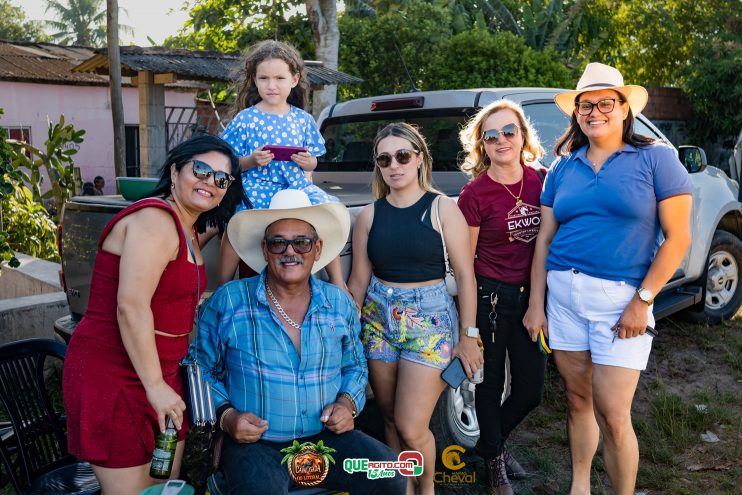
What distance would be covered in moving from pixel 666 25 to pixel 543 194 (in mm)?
16444

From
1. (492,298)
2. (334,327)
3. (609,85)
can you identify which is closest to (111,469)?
(334,327)

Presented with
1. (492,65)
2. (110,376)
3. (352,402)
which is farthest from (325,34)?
(110,376)

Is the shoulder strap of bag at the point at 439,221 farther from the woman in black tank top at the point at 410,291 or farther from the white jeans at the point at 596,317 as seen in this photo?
the white jeans at the point at 596,317

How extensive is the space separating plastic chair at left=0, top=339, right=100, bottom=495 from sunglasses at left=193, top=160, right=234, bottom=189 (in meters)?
1.15

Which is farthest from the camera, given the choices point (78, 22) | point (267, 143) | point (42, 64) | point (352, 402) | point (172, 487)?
point (78, 22)

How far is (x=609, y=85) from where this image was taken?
3084 mm

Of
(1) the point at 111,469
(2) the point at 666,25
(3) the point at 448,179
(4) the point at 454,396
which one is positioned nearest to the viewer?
(1) the point at 111,469

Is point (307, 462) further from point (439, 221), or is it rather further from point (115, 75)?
point (115, 75)

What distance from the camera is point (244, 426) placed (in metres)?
2.66

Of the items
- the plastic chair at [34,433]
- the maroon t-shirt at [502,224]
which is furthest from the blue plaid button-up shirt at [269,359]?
the maroon t-shirt at [502,224]

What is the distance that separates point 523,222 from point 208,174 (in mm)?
1458

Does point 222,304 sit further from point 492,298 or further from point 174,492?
point 492,298

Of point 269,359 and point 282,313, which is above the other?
point 282,313

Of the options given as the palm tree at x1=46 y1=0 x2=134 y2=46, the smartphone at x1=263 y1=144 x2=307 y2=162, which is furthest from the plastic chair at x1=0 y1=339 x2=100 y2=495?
the palm tree at x1=46 y1=0 x2=134 y2=46
